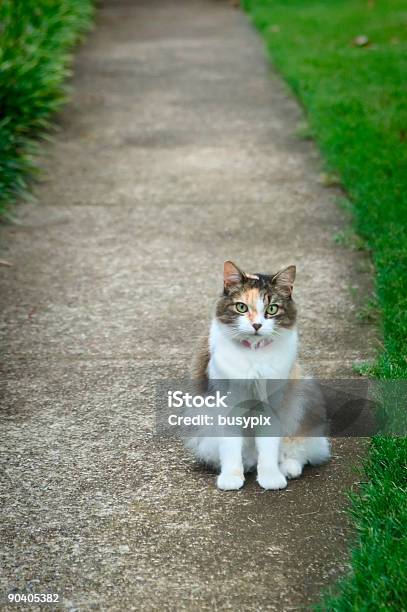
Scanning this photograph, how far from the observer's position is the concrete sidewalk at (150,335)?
331cm

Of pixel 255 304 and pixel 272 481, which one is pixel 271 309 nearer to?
pixel 255 304

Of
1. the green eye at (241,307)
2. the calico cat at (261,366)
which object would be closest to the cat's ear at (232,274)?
the calico cat at (261,366)

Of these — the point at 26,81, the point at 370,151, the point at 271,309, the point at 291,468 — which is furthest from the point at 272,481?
the point at 26,81

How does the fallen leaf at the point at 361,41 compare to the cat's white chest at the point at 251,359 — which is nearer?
the cat's white chest at the point at 251,359

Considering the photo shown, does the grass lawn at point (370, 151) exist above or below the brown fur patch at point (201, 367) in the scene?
below

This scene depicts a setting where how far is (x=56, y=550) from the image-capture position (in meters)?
3.39

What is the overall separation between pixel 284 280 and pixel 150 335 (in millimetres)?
1698

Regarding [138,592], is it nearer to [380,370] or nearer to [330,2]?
[380,370]

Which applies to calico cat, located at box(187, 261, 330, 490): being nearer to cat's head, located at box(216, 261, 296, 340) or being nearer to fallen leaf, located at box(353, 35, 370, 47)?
cat's head, located at box(216, 261, 296, 340)

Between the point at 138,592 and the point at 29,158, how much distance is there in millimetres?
5823

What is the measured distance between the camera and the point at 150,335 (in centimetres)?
531

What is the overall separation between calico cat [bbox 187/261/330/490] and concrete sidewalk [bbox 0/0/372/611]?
0.10 m

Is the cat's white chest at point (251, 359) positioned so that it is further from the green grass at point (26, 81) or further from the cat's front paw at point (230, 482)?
the green grass at point (26, 81)

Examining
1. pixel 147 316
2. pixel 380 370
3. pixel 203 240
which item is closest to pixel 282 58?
pixel 203 240
